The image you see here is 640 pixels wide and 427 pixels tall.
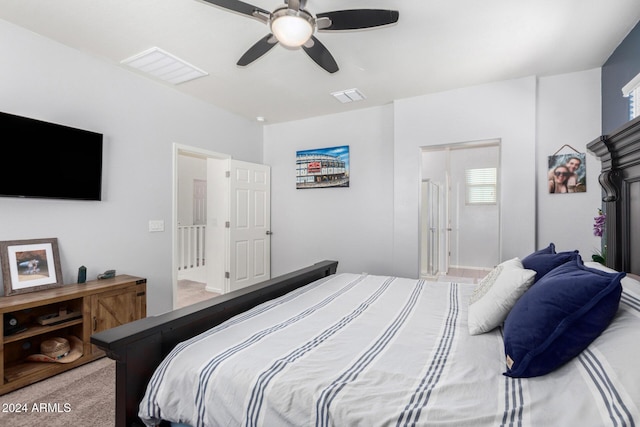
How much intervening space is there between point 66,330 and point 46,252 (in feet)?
2.23

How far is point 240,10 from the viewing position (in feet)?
6.03

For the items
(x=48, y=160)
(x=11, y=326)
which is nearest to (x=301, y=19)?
(x=48, y=160)

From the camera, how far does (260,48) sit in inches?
88.2

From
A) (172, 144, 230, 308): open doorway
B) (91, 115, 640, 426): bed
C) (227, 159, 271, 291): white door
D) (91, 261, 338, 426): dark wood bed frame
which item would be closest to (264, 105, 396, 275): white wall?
(227, 159, 271, 291): white door

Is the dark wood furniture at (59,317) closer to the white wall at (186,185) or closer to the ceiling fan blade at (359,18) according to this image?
the ceiling fan blade at (359,18)

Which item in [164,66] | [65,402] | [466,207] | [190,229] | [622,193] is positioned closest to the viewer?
[622,193]

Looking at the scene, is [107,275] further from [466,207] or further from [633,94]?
[466,207]

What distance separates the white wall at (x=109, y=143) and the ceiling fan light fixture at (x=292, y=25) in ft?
6.98

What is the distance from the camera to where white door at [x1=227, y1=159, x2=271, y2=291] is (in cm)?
449

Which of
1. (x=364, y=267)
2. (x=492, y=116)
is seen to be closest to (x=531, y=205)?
(x=492, y=116)

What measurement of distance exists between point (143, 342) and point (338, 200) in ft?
11.6

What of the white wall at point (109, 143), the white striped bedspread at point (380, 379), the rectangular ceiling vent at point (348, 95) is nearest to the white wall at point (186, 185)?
the white wall at point (109, 143)

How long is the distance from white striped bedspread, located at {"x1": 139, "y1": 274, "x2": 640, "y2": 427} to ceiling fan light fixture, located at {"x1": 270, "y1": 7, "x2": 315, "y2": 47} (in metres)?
1.65

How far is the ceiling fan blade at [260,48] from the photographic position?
2.11 metres
